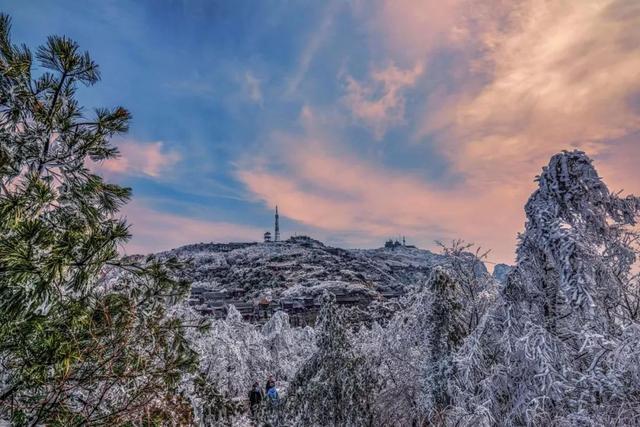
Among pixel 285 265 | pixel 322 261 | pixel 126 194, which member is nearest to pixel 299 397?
pixel 126 194

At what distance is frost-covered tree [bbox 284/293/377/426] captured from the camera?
24.3ft

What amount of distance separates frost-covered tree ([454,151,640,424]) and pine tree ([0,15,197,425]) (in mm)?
3974

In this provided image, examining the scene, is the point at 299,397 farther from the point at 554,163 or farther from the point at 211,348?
the point at 211,348

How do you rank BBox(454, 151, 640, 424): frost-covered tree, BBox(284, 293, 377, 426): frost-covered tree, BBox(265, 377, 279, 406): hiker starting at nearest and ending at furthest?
BBox(454, 151, 640, 424): frost-covered tree
BBox(284, 293, 377, 426): frost-covered tree
BBox(265, 377, 279, 406): hiker

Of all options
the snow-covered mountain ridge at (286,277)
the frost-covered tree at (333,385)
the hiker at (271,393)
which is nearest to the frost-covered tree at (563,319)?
the frost-covered tree at (333,385)

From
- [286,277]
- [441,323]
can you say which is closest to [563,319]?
A: [441,323]

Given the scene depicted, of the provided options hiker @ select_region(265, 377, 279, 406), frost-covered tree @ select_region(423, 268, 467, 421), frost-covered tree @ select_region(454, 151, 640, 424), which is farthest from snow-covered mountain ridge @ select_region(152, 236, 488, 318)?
frost-covered tree @ select_region(454, 151, 640, 424)

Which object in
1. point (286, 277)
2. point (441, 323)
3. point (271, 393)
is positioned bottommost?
point (271, 393)

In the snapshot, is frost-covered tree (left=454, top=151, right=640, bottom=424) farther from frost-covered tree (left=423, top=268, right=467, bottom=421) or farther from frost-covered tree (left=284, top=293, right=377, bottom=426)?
frost-covered tree (left=284, top=293, right=377, bottom=426)

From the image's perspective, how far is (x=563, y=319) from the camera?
5.00 m

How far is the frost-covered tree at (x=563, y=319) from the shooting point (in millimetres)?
4023

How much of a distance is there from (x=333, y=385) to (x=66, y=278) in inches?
216

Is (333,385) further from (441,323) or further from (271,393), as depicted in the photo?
(271,393)

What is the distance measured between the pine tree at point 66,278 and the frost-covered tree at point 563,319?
3974 millimetres
